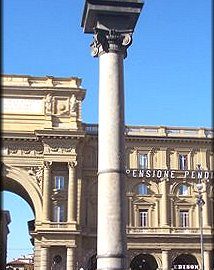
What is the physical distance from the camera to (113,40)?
23.0 meters

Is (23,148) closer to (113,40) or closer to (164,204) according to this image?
(164,204)

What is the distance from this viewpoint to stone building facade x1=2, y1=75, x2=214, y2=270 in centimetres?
6925

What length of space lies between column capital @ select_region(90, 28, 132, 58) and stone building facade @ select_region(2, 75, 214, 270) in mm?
45899

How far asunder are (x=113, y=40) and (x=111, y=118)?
2793 millimetres

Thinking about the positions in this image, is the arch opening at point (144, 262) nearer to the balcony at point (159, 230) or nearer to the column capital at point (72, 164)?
the balcony at point (159, 230)

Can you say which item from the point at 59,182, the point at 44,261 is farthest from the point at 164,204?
the point at 44,261

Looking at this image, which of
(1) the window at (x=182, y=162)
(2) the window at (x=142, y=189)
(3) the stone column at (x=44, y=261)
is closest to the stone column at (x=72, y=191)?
(3) the stone column at (x=44, y=261)

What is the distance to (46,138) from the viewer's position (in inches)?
2749

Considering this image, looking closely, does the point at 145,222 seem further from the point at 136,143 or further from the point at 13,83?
the point at 13,83

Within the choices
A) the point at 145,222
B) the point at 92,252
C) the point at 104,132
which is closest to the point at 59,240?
the point at 92,252

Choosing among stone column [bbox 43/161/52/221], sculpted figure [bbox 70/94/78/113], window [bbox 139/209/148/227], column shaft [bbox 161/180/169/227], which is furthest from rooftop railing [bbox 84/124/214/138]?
window [bbox 139/209/148/227]

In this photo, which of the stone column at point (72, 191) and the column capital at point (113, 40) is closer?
the column capital at point (113, 40)

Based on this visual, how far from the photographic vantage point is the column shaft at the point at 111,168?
21328mm

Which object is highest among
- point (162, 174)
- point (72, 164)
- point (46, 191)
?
point (72, 164)
